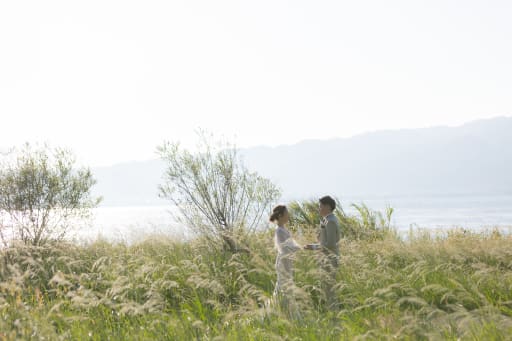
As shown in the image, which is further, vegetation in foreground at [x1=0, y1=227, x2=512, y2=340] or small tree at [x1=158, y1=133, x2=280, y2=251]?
small tree at [x1=158, y1=133, x2=280, y2=251]

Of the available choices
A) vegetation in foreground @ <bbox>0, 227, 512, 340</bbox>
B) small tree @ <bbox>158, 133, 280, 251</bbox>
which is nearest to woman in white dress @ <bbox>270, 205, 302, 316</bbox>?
vegetation in foreground @ <bbox>0, 227, 512, 340</bbox>

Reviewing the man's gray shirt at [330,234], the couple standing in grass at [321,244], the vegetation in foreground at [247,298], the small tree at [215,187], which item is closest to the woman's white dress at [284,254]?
the couple standing in grass at [321,244]

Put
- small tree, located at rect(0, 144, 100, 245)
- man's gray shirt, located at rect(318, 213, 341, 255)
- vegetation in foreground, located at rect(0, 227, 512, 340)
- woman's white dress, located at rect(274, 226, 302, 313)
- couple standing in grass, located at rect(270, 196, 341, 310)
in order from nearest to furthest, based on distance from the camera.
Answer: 1. vegetation in foreground, located at rect(0, 227, 512, 340)
2. woman's white dress, located at rect(274, 226, 302, 313)
3. couple standing in grass, located at rect(270, 196, 341, 310)
4. man's gray shirt, located at rect(318, 213, 341, 255)
5. small tree, located at rect(0, 144, 100, 245)

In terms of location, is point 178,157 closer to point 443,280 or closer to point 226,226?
point 226,226

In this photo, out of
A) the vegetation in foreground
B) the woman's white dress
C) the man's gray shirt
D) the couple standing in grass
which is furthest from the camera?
the man's gray shirt

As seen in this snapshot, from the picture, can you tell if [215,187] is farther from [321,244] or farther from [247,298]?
[247,298]

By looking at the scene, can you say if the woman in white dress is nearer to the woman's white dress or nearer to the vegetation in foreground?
the woman's white dress

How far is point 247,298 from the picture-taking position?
5.52 meters

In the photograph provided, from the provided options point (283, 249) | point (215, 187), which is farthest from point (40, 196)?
point (283, 249)

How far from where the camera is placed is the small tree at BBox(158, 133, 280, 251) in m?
13.0

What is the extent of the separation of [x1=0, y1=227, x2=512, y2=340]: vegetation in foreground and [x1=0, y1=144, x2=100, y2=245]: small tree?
162 centimetres

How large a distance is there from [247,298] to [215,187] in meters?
7.63

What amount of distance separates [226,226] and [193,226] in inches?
37.0

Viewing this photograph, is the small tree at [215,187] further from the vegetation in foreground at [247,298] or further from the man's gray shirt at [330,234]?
the man's gray shirt at [330,234]
